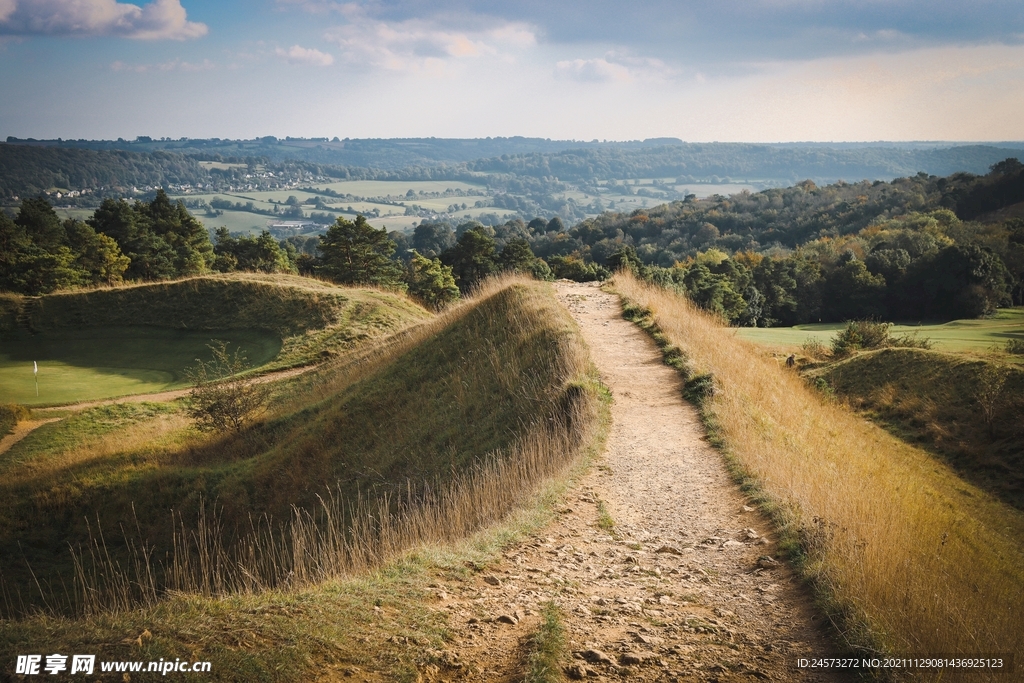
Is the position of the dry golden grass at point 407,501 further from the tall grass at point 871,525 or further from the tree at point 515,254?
the tree at point 515,254

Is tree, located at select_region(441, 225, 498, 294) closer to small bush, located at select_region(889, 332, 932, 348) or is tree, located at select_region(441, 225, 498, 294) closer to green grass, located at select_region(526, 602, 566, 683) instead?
small bush, located at select_region(889, 332, 932, 348)

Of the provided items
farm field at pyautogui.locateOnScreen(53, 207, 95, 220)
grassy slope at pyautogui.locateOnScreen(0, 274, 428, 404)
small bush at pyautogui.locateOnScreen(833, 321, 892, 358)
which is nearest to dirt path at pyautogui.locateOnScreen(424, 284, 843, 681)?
grassy slope at pyautogui.locateOnScreen(0, 274, 428, 404)

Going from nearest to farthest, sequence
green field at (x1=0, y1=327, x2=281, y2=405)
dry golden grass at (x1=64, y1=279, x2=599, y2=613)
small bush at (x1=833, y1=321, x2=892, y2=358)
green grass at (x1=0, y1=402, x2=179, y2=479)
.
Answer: dry golden grass at (x1=64, y1=279, x2=599, y2=613)
green grass at (x1=0, y1=402, x2=179, y2=479)
green field at (x1=0, y1=327, x2=281, y2=405)
small bush at (x1=833, y1=321, x2=892, y2=358)

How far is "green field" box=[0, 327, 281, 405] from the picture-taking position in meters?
24.1

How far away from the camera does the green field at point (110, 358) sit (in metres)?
24.1

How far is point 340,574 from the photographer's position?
220 inches

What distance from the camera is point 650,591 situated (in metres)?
5.29

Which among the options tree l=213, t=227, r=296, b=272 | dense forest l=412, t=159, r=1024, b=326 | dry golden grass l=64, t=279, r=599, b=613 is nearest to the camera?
dry golden grass l=64, t=279, r=599, b=613

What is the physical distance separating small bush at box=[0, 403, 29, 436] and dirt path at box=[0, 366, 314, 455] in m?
0.18

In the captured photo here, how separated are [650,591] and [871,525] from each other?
2156mm

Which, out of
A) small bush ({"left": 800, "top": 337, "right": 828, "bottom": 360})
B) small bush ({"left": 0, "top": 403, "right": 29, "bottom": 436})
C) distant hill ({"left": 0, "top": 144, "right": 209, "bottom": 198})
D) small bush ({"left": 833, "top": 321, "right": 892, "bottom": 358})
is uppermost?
distant hill ({"left": 0, "top": 144, "right": 209, "bottom": 198})

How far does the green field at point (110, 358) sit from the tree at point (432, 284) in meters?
16.9

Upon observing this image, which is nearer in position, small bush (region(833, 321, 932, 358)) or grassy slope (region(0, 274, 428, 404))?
grassy slope (region(0, 274, 428, 404))

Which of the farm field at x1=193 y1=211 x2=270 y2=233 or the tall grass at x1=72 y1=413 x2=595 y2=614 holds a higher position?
the farm field at x1=193 y1=211 x2=270 y2=233
